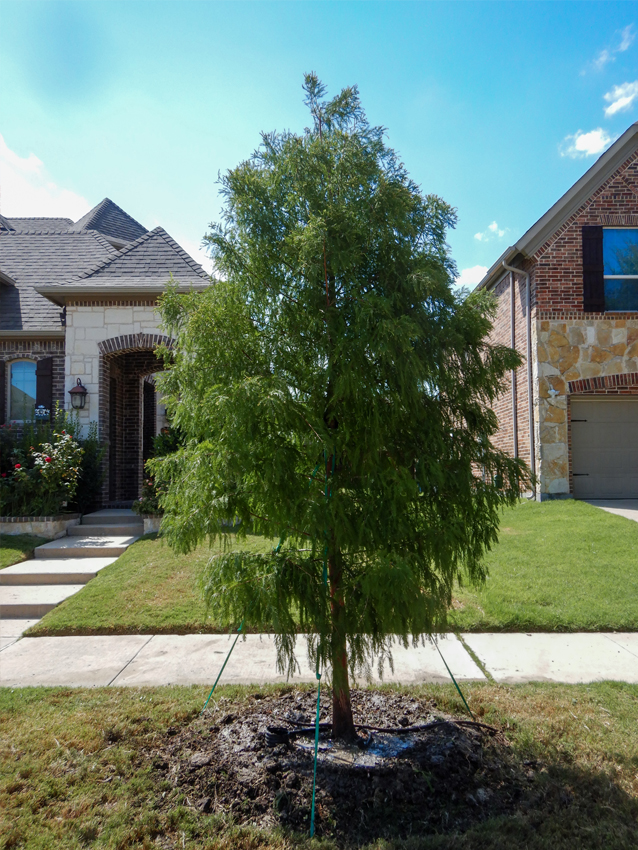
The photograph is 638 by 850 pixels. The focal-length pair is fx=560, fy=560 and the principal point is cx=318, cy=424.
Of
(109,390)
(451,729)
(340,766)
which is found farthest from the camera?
(109,390)

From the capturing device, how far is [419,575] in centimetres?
264

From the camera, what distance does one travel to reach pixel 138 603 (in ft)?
18.7

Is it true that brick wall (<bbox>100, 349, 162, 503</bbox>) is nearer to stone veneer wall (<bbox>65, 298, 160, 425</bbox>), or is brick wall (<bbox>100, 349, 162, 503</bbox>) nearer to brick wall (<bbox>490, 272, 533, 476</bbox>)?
stone veneer wall (<bbox>65, 298, 160, 425</bbox>)

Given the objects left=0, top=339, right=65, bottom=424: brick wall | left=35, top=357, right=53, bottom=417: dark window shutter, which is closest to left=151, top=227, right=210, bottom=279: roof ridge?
left=0, top=339, right=65, bottom=424: brick wall

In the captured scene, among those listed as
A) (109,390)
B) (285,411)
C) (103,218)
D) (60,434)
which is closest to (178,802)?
(285,411)

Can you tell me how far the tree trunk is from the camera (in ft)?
8.82

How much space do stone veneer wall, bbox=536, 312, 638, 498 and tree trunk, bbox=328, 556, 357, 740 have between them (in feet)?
28.0

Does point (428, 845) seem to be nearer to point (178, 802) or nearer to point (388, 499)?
point (178, 802)

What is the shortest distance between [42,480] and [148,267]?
4.62 metres

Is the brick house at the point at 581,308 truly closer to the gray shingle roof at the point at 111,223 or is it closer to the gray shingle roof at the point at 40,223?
the gray shingle roof at the point at 111,223

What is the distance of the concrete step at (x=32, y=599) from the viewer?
5812mm

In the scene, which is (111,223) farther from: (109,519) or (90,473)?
(109,519)

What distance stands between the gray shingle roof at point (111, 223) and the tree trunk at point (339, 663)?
14.5 meters

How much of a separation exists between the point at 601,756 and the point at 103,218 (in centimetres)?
1664
